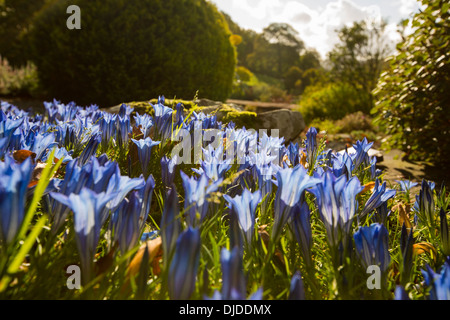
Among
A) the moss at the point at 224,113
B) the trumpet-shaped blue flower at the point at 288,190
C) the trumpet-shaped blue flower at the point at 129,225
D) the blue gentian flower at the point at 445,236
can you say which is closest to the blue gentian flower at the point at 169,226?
the trumpet-shaped blue flower at the point at 129,225

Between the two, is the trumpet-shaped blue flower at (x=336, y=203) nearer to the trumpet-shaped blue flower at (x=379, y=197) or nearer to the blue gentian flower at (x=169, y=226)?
the trumpet-shaped blue flower at (x=379, y=197)

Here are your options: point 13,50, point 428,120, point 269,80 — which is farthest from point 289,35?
point 428,120

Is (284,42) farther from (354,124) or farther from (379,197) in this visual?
(379,197)

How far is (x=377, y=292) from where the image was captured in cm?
130

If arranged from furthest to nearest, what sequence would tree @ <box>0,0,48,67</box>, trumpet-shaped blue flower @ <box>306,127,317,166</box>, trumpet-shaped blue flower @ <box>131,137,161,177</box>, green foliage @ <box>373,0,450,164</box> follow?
1. tree @ <box>0,0,48,67</box>
2. green foliage @ <box>373,0,450,164</box>
3. trumpet-shaped blue flower @ <box>306,127,317,166</box>
4. trumpet-shaped blue flower @ <box>131,137,161,177</box>

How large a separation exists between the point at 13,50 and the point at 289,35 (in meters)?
55.2

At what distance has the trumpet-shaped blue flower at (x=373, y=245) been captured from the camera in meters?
1.29

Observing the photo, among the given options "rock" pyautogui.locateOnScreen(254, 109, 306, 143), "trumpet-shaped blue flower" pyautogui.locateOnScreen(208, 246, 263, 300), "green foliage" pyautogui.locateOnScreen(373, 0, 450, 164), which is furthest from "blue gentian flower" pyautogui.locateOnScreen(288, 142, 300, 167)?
"green foliage" pyautogui.locateOnScreen(373, 0, 450, 164)

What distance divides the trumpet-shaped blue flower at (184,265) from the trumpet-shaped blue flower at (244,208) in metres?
0.32

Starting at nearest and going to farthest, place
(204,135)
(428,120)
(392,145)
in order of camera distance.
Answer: (204,135)
(428,120)
(392,145)

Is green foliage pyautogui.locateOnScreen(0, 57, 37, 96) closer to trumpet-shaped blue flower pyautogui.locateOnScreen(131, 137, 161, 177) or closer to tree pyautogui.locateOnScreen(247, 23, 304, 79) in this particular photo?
trumpet-shaped blue flower pyautogui.locateOnScreen(131, 137, 161, 177)

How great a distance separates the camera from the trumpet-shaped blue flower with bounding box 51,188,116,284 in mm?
1032

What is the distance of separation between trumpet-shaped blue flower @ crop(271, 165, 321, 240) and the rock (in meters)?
4.44
